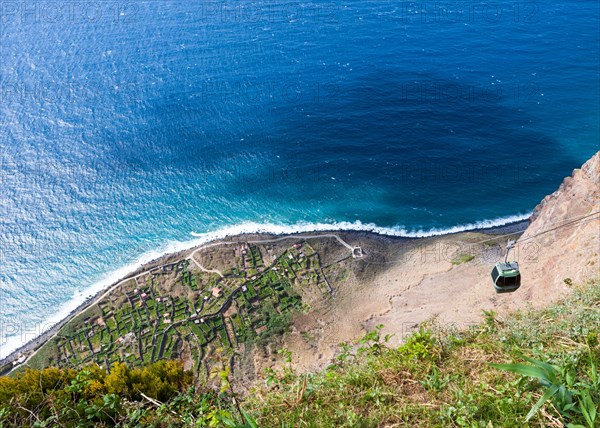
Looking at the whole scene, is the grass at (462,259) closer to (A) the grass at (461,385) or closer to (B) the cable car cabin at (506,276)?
(B) the cable car cabin at (506,276)

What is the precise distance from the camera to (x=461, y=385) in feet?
29.4

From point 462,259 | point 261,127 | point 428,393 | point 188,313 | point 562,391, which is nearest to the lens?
point 562,391

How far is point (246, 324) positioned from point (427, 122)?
29.7 meters

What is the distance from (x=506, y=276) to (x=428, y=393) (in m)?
7.61

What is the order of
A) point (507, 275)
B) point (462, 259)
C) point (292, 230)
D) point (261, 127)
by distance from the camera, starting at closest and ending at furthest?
1. point (507, 275)
2. point (462, 259)
3. point (292, 230)
4. point (261, 127)

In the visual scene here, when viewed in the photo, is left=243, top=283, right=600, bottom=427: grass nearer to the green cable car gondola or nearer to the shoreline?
the green cable car gondola

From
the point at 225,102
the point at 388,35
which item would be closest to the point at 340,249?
the point at 225,102

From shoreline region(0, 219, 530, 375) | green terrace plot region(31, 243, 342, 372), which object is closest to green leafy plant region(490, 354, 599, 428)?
green terrace plot region(31, 243, 342, 372)

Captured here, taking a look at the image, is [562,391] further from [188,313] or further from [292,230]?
[292,230]

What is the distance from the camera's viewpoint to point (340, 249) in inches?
1409

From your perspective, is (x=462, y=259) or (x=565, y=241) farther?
(x=462, y=259)

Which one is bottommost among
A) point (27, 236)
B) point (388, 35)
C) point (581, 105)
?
point (27, 236)

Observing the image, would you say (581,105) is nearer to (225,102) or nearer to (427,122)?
(427,122)

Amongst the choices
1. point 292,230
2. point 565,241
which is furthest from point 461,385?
point 292,230
